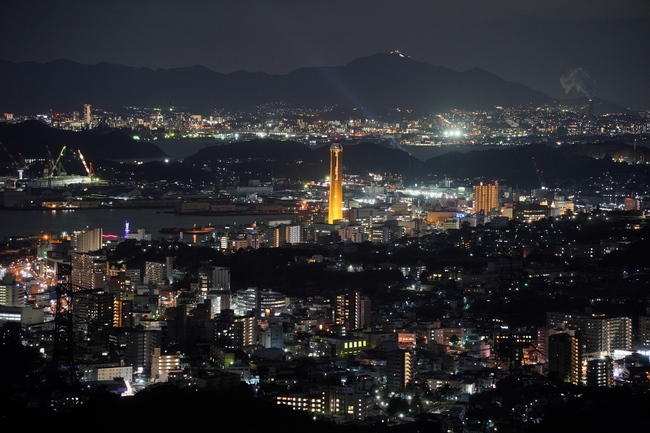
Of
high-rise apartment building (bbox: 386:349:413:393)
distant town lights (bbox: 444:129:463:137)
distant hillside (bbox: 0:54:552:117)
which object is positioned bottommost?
high-rise apartment building (bbox: 386:349:413:393)

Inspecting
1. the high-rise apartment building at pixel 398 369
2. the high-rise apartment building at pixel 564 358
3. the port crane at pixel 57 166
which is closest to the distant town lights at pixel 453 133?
the port crane at pixel 57 166

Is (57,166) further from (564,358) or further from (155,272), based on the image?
(564,358)

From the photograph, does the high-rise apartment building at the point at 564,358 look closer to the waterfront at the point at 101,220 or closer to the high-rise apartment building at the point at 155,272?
the high-rise apartment building at the point at 155,272

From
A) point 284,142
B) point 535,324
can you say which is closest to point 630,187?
point 284,142

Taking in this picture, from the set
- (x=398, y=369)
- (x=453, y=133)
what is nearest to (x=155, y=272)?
(x=398, y=369)

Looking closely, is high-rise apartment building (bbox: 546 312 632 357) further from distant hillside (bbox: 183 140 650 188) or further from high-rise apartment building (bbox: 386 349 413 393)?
distant hillside (bbox: 183 140 650 188)

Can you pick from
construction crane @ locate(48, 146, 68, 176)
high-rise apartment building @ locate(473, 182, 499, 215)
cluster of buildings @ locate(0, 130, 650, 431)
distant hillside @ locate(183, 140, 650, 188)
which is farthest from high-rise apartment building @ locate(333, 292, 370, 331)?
construction crane @ locate(48, 146, 68, 176)
